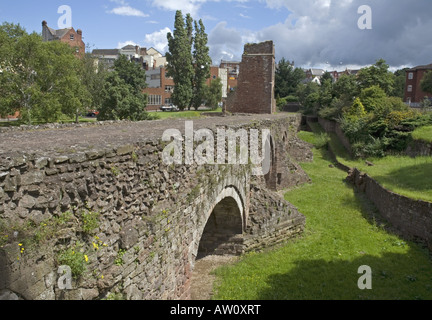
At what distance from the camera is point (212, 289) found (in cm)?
973

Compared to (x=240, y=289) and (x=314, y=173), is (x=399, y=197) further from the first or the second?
(x=314, y=173)

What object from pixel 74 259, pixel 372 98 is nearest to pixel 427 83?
pixel 372 98

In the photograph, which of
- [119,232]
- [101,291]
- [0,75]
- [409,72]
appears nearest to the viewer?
[101,291]

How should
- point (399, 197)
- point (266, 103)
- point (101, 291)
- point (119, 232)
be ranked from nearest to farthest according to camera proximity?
point (101, 291)
point (119, 232)
point (399, 197)
point (266, 103)

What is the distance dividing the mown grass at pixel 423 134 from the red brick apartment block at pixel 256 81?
9947 millimetres

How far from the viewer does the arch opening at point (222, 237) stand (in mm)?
11453

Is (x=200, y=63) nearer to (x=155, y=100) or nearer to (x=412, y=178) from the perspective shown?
(x=155, y=100)

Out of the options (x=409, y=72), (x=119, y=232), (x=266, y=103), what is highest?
(x=409, y=72)

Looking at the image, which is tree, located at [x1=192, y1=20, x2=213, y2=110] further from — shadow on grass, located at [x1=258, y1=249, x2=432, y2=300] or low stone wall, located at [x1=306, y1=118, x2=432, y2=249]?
shadow on grass, located at [x1=258, y1=249, x2=432, y2=300]

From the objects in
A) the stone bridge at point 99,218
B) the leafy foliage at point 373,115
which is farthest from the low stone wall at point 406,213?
the stone bridge at point 99,218

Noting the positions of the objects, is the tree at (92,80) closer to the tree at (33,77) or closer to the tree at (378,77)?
the tree at (33,77)

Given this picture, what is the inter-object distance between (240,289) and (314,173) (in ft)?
48.1

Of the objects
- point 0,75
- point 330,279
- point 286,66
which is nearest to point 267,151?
point 330,279

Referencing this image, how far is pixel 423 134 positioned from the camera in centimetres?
2075
